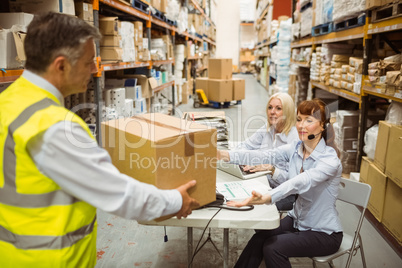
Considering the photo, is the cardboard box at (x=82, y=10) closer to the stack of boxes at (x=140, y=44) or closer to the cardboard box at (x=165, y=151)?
the stack of boxes at (x=140, y=44)

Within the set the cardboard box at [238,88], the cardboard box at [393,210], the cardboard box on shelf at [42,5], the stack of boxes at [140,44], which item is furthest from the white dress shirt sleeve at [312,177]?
the cardboard box at [238,88]

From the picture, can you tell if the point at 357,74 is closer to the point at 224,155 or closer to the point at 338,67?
the point at 338,67

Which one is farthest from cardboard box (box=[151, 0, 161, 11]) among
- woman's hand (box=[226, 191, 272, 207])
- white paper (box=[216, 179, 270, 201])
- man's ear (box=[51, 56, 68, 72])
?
man's ear (box=[51, 56, 68, 72])

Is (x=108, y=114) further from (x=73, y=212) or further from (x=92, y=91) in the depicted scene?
(x=73, y=212)

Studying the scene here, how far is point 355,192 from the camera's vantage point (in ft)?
6.54

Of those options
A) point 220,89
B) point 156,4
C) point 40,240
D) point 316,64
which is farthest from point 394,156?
point 220,89

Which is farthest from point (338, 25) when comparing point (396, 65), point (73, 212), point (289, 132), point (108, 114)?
point (73, 212)

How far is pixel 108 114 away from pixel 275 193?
9.15ft

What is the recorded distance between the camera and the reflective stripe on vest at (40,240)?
3.68 feet

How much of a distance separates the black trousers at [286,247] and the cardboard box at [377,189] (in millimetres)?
1216

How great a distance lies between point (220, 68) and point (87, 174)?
799cm

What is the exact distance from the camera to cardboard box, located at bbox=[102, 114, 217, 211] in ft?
4.29

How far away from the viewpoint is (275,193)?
1674 millimetres

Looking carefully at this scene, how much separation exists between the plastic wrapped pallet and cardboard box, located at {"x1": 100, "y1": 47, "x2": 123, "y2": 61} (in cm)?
264
